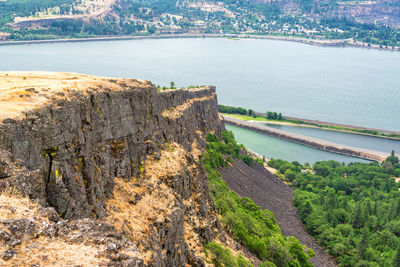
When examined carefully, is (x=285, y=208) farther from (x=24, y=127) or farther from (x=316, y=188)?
(x=24, y=127)

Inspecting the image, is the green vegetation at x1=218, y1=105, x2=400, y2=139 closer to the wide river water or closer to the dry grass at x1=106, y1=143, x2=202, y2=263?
the wide river water

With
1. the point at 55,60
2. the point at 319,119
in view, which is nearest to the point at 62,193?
the point at 319,119

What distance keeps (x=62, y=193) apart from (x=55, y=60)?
527 ft

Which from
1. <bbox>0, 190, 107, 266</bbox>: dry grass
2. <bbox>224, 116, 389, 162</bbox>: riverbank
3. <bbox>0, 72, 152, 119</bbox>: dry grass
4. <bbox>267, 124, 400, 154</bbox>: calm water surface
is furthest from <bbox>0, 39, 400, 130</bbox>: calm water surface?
<bbox>0, 190, 107, 266</bbox>: dry grass

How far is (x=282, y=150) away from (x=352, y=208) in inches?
1650

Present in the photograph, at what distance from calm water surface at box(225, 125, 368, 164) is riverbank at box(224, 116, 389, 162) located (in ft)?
4.26

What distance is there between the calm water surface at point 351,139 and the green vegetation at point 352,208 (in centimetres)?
1697

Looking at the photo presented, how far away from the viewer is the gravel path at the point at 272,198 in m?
56.5

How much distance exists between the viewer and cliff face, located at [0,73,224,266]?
16438 mm

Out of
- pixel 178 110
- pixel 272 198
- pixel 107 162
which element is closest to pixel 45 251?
pixel 107 162

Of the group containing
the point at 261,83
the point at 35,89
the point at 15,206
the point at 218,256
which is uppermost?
the point at 35,89

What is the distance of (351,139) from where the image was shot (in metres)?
123

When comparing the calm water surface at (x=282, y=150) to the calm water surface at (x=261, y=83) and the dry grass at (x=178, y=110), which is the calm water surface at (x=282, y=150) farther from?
the dry grass at (x=178, y=110)

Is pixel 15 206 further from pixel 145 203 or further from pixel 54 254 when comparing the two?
pixel 145 203
